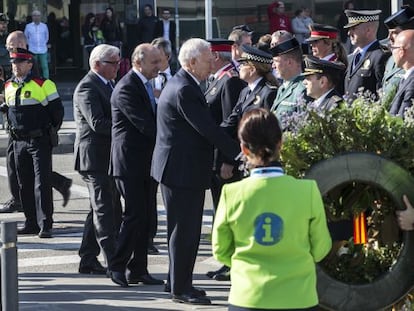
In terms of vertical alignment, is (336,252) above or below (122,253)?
above

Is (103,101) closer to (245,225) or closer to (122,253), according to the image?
(122,253)

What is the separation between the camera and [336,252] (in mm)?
6188

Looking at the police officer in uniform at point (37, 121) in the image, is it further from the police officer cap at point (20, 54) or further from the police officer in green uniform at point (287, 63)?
the police officer in green uniform at point (287, 63)

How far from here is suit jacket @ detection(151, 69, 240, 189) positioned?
8102mm

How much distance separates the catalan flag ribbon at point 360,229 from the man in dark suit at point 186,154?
6.78 ft

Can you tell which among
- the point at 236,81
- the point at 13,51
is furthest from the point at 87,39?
the point at 236,81

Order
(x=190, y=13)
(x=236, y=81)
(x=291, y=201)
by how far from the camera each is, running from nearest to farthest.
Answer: (x=291, y=201) → (x=236, y=81) → (x=190, y=13)

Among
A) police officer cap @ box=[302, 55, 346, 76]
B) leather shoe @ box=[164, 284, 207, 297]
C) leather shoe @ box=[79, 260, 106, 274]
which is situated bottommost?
leather shoe @ box=[79, 260, 106, 274]

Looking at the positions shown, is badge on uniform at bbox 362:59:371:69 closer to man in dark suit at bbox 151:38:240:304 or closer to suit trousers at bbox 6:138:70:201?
man in dark suit at bbox 151:38:240:304

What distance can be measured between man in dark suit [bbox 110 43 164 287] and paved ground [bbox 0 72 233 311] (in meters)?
0.24

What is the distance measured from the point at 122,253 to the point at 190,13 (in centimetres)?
1720

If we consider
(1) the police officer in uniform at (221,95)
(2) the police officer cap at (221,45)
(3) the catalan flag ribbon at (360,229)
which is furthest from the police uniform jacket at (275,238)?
(2) the police officer cap at (221,45)

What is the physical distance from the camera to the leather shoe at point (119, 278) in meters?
9.13

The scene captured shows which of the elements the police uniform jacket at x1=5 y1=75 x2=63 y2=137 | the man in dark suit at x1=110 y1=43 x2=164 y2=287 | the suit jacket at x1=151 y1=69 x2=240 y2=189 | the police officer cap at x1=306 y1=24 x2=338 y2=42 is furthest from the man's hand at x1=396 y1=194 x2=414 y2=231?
the police uniform jacket at x1=5 y1=75 x2=63 y2=137
